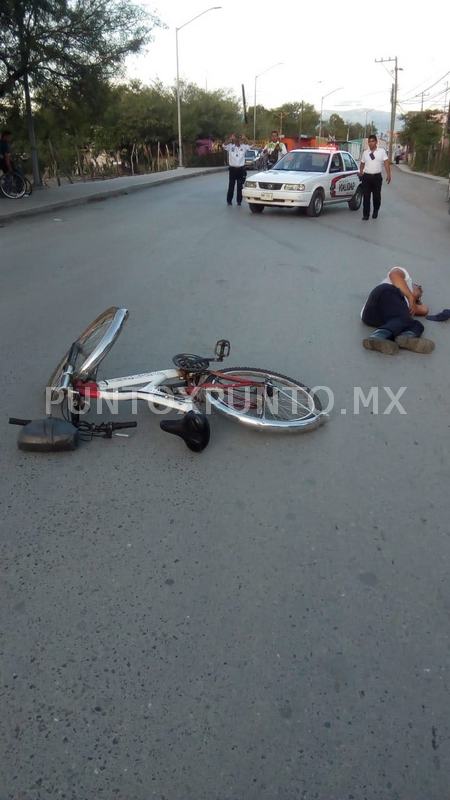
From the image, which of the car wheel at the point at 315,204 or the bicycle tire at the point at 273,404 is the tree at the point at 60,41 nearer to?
the car wheel at the point at 315,204

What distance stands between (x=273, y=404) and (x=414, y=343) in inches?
80.9

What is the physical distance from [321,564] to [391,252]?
915cm

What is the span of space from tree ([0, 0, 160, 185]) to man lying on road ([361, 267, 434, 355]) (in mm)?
14384

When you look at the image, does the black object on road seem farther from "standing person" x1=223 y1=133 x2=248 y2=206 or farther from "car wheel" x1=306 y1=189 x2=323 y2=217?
"standing person" x1=223 y1=133 x2=248 y2=206

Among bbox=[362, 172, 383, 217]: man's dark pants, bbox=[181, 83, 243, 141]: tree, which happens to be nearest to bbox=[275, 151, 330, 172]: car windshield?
bbox=[362, 172, 383, 217]: man's dark pants

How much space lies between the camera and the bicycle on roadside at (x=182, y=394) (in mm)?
3998

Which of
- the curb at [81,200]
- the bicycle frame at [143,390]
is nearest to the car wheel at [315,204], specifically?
the curb at [81,200]

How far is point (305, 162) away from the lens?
17516 mm

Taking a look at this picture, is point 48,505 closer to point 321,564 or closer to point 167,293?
point 321,564

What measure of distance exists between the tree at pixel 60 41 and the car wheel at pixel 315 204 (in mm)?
7941

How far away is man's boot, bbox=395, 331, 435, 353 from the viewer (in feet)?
19.4

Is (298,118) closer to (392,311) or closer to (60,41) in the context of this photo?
(60,41)

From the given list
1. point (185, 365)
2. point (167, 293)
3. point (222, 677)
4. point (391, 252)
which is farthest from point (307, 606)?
point (391, 252)

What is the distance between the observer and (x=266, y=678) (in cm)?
244
